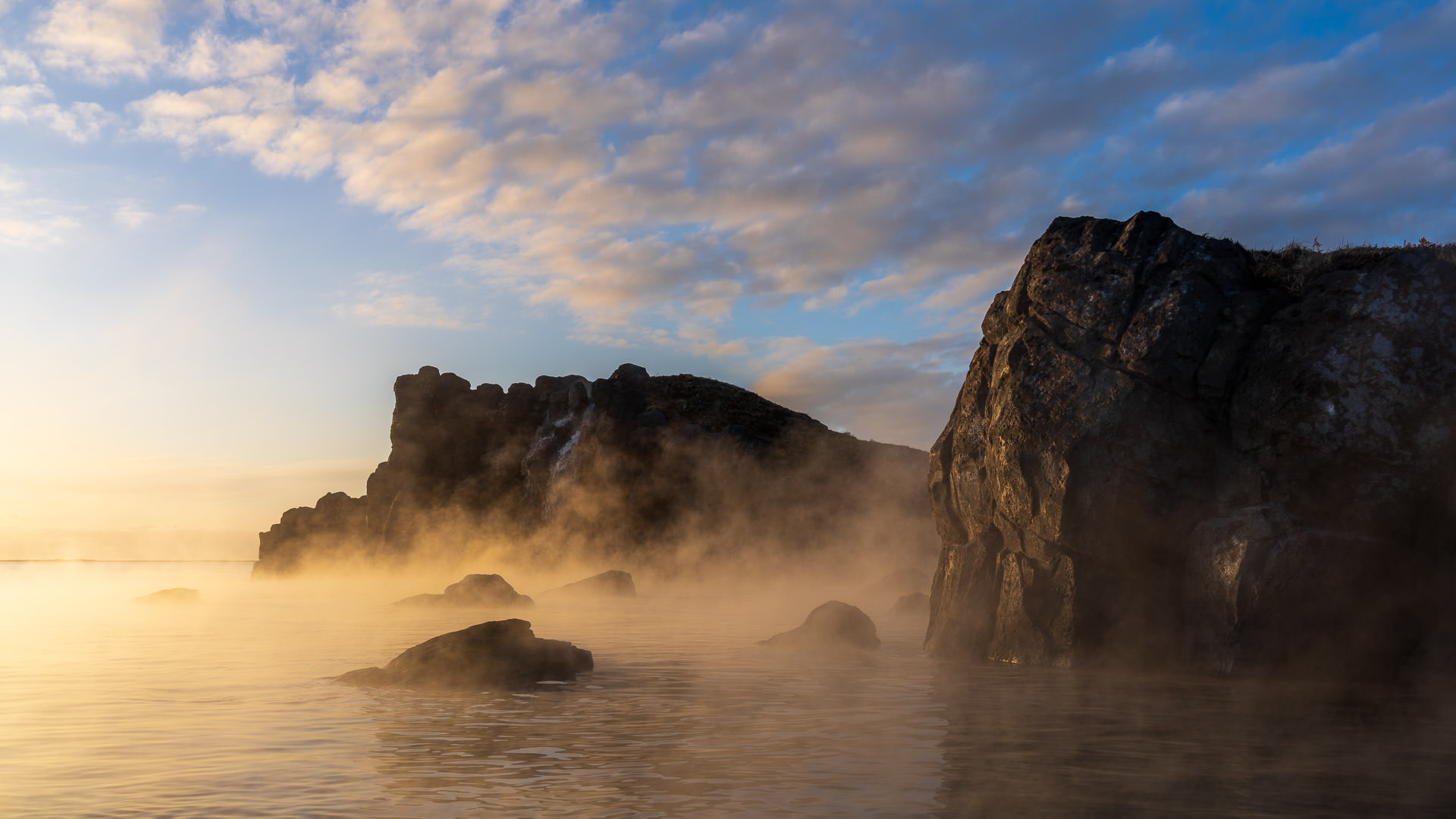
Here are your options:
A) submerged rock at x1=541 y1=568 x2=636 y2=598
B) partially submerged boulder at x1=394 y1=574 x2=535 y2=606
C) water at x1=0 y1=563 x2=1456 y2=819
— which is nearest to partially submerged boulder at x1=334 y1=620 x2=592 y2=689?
water at x1=0 y1=563 x2=1456 y2=819

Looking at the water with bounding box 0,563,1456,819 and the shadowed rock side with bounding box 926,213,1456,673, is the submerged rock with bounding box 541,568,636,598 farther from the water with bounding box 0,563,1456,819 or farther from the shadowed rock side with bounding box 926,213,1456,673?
the shadowed rock side with bounding box 926,213,1456,673

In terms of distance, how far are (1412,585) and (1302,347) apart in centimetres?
479

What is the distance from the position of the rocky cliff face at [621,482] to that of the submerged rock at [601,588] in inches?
572

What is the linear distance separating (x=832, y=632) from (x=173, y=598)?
121ft

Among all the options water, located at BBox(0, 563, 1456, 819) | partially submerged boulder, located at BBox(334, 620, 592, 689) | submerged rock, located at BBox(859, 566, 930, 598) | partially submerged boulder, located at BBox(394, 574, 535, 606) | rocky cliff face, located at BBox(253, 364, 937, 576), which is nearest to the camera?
water, located at BBox(0, 563, 1456, 819)

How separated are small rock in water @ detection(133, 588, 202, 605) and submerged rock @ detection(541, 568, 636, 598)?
17269 millimetres

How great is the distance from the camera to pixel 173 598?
47375 millimetres

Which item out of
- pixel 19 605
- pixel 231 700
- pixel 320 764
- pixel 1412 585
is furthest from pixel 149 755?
pixel 19 605

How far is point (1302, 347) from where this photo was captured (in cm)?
1955

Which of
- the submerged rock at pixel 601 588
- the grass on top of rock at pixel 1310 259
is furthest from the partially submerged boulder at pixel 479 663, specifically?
the submerged rock at pixel 601 588

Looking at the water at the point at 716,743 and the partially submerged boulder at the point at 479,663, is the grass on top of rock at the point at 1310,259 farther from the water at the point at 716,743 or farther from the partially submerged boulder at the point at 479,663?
the partially submerged boulder at the point at 479,663

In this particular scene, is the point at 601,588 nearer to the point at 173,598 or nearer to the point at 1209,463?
the point at 173,598

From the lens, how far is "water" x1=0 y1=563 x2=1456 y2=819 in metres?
9.35

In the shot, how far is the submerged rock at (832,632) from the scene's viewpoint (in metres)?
24.4
